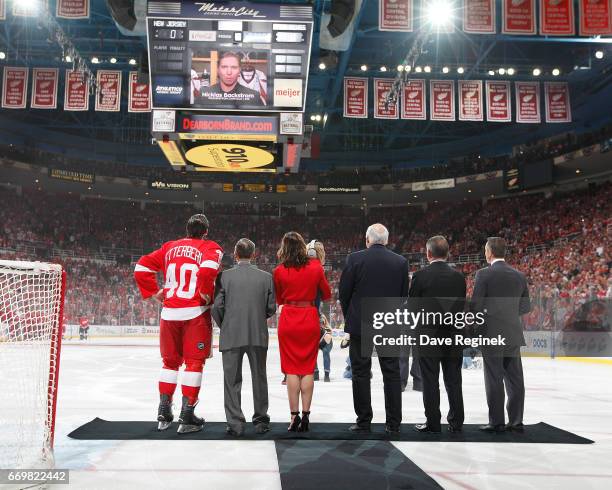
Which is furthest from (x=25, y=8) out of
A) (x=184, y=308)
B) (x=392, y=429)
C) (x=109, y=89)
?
(x=392, y=429)

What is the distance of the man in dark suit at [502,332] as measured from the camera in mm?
4637

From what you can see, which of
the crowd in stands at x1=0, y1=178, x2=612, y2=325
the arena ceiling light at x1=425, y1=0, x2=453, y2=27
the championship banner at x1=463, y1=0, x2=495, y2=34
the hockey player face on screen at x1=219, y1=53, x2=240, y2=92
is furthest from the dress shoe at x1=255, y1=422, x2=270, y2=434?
the crowd in stands at x1=0, y1=178, x2=612, y2=325

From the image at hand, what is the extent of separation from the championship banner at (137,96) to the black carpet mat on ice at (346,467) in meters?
12.5

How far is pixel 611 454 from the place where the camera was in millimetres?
3826

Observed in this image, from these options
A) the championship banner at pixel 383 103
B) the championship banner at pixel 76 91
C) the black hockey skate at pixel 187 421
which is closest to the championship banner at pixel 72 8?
the championship banner at pixel 76 91

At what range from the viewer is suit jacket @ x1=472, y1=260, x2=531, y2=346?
4805 millimetres

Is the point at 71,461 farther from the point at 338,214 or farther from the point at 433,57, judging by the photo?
the point at 338,214

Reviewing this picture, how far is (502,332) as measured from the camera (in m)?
4.80

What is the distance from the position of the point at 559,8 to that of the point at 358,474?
11.6 metres

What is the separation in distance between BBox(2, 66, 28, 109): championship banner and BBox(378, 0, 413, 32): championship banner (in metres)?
9.95

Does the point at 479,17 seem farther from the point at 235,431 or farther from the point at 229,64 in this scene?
the point at 235,431

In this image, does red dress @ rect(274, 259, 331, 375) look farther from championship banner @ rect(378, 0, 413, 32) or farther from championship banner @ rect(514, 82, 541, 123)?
championship banner @ rect(514, 82, 541, 123)

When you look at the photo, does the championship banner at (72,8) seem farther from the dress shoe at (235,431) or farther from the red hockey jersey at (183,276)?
the dress shoe at (235,431)

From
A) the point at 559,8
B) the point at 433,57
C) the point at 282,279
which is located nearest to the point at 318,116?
the point at 433,57
